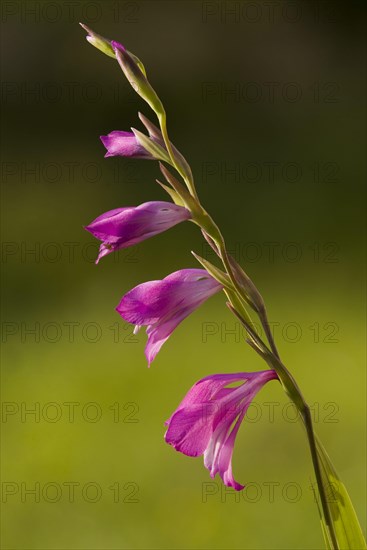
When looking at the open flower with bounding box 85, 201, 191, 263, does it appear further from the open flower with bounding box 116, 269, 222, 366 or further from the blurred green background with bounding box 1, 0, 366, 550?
the blurred green background with bounding box 1, 0, 366, 550

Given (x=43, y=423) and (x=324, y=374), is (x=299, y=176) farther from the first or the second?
(x=43, y=423)

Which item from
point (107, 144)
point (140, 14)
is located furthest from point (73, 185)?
point (107, 144)

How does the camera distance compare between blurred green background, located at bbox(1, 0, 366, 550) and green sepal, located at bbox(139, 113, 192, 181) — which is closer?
green sepal, located at bbox(139, 113, 192, 181)

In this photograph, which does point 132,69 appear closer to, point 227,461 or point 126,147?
point 126,147

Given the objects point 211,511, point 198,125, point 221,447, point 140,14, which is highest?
point 140,14

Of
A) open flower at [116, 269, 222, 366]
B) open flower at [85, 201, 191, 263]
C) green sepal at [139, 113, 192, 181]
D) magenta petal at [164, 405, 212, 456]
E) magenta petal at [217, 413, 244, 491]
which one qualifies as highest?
green sepal at [139, 113, 192, 181]

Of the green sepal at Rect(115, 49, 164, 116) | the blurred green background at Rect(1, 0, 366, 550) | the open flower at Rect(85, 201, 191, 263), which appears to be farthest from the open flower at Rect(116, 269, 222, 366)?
the blurred green background at Rect(1, 0, 366, 550)

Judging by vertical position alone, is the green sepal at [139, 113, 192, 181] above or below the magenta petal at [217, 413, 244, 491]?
above
